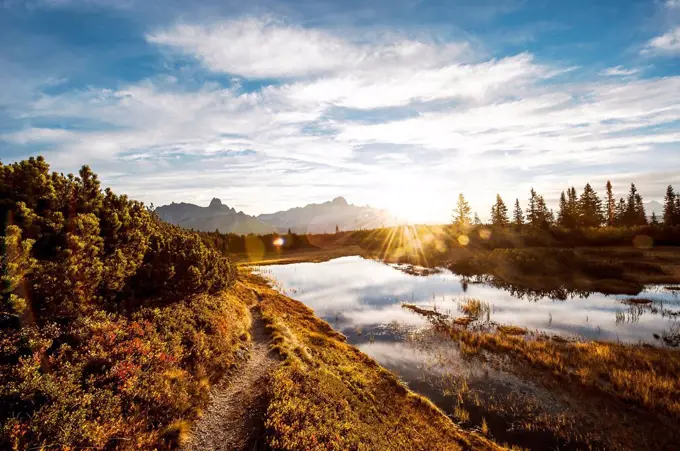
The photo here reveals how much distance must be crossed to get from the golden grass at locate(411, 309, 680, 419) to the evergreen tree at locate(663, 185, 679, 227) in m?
96.0

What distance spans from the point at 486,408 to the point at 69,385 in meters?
20.9

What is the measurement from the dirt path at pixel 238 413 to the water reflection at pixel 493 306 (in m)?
14.2

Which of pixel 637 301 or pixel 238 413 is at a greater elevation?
pixel 238 413

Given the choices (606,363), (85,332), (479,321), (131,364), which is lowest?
(479,321)

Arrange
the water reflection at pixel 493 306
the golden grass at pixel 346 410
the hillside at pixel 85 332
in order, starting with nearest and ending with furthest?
the hillside at pixel 85 332 < the golden grass at pixel 346 410 < the water reflection at pixel 493 306

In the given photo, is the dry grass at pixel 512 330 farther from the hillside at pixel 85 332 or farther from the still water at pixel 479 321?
the hillside at pixel 85 332

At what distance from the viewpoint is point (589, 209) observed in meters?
108

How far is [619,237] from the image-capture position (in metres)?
85.7

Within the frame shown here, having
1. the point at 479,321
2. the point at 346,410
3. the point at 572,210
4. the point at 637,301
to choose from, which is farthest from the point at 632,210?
the point at 346,410

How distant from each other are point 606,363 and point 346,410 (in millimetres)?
20408

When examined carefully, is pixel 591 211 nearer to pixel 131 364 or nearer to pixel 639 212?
pixel 639 212

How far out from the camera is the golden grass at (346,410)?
41.9ft

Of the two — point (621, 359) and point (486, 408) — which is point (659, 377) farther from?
point (486, 408)

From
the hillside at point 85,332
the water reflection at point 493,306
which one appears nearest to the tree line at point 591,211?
the water reflection at point 493,306
